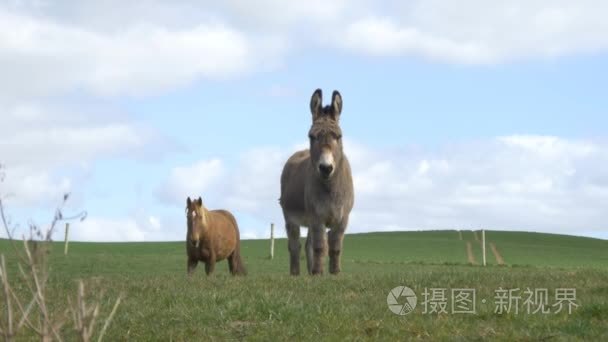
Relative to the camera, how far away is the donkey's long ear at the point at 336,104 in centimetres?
1470

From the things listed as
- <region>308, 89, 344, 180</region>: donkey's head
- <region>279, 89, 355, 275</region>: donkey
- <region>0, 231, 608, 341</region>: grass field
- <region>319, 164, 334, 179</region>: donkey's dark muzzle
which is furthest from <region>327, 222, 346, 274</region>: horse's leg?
<region>0, 231, 608, 341</region>: grass field

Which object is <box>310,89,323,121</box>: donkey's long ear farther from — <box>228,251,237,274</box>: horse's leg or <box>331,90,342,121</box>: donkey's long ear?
<box>228,251,237,274</box>: horse's leg

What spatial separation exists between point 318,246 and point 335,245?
70 cm

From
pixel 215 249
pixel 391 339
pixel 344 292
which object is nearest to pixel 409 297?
pixel 344 292

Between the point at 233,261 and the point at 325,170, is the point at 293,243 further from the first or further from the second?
the point at 325,170

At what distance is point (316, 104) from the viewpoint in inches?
587

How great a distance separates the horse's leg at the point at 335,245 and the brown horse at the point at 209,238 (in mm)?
3839

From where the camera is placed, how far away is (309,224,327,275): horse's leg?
14430mm

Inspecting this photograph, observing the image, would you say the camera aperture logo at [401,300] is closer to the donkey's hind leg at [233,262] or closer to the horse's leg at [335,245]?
the horse's leg at [335,245]

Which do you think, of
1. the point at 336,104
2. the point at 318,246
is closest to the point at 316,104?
the point at 336,104

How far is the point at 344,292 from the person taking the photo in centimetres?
1155

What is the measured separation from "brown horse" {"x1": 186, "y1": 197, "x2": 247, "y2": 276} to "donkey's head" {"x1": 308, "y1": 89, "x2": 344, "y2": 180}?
15.7 ft

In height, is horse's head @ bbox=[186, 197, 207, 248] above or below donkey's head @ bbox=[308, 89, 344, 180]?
below

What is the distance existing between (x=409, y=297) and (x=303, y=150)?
10.2 metres
